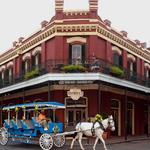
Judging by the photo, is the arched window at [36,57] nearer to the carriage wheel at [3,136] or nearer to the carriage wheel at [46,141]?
the carriage wheel at [3,136]

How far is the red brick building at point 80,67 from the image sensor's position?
80.6 ft

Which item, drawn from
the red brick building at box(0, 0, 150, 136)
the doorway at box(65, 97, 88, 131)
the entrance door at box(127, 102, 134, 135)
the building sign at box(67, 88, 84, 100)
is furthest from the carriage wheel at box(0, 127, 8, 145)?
the entrance door at box(127, 102, 134, 135)

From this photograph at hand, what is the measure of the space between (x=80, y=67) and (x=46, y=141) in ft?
24.4

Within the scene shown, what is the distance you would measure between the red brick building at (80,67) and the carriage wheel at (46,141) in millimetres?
5359

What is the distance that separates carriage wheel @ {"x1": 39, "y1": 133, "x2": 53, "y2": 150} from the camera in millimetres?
18062

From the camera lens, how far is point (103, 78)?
23.3 metres

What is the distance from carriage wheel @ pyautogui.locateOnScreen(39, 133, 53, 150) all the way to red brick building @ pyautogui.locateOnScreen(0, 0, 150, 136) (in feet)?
17.6

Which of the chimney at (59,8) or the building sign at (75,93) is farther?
the chimney at (59,8)

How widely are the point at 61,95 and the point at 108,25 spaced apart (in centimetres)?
617

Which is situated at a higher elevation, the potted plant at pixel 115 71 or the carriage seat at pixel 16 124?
the potted plant at pixel 115 71

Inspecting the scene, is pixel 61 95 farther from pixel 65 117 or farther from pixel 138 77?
pixel 138 77

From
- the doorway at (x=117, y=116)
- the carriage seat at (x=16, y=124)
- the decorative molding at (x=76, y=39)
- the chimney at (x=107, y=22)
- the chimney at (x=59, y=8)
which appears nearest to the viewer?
the carriage seat at (x=16, y=124)

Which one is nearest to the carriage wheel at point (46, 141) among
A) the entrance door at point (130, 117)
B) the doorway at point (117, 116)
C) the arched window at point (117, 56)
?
the doorway at point (117, 116)

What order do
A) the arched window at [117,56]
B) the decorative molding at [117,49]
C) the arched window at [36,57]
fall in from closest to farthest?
1. the decorative molding at [117,49]
2. the arched window at [117,56]
3. the arched window at [36,57]
